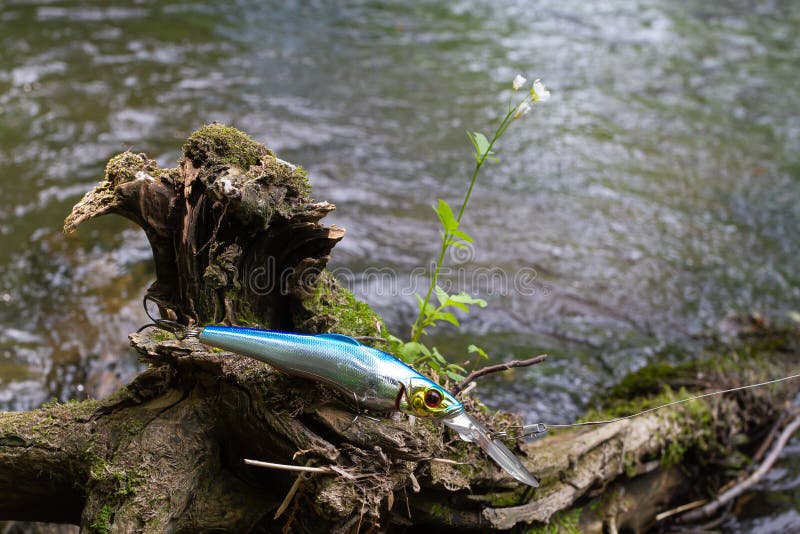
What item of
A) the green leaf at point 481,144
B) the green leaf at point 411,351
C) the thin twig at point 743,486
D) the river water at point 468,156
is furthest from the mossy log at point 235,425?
the river water at point 468,156

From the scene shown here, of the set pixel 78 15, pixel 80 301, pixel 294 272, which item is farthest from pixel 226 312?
pixel 78 15

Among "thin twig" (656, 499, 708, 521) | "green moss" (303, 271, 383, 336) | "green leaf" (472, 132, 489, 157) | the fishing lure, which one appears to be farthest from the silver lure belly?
"thin twig" (656, 499, 708, 521)

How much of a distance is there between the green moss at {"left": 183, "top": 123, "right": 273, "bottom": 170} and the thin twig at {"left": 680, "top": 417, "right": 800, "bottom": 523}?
2998 millimetres

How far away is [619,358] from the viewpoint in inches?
197

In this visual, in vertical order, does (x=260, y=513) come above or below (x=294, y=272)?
below

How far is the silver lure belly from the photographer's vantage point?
86.0 inches

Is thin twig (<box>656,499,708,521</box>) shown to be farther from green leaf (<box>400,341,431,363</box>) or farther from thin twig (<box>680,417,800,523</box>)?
green leaf (<box>400,341,431,363</box>)

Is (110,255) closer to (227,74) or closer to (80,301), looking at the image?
(80,301)

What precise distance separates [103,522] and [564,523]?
75.4 inches

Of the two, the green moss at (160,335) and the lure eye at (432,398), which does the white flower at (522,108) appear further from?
the green moss at (160,335)

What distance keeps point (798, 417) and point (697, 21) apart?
383 inches

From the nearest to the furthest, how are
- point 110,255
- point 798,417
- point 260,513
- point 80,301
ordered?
point 260,513, point 798,417, point 80,301, point 110,255

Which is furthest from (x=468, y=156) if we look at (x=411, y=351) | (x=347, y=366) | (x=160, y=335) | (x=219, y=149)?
(x=347, y=366)

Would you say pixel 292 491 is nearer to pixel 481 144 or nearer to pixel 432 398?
pixel 432 398
